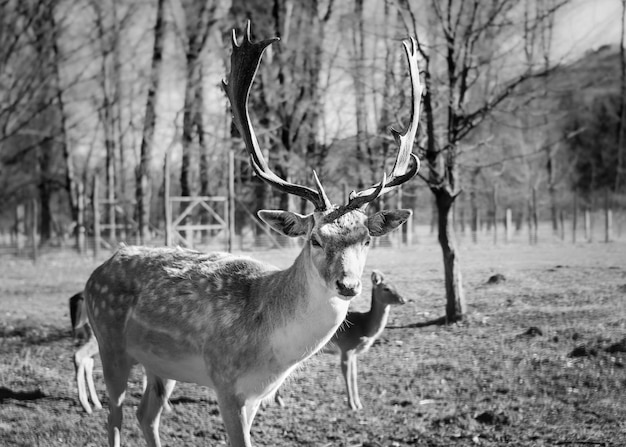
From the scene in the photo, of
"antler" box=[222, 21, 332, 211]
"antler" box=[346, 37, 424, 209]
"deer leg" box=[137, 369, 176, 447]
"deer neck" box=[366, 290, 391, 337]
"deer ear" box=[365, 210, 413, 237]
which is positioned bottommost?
"deer leg" box=[137, 369, 176, 447]

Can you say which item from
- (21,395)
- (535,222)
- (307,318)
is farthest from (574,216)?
(21,395)

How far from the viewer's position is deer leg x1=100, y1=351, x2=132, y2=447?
296 cm

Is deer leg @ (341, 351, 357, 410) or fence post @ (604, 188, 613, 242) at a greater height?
fence post @ (604, 188, 613, 242)

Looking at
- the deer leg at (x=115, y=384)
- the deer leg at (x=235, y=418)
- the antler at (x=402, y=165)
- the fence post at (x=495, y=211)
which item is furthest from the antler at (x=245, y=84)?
the fence post at (x=495, y=211)

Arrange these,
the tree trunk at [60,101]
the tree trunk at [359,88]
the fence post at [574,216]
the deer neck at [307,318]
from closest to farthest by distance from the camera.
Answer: the deer neck at [307,318]
the fence post at [574,216]
the tree trunk at [359,88]
the tree trunk at [60,101]

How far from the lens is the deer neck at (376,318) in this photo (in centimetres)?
433

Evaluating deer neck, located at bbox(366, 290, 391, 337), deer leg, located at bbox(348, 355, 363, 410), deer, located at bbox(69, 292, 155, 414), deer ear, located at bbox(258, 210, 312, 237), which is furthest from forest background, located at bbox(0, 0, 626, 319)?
deer, located at bbox(69, 292, 155, 414)

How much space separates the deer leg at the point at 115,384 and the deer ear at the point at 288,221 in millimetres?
1031

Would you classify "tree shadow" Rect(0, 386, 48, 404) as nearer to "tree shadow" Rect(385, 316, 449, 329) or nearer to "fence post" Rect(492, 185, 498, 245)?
"tree shadow" Rect(385, 316, 449, 329)

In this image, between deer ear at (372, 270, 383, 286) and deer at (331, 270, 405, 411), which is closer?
deer at (331, 270, 405, 411)

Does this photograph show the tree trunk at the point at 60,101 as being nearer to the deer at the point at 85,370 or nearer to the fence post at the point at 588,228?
the deer at the point at 85,370

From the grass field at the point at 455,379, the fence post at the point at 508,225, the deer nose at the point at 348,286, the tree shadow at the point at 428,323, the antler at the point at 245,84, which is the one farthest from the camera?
the fence post at the point at 508,225

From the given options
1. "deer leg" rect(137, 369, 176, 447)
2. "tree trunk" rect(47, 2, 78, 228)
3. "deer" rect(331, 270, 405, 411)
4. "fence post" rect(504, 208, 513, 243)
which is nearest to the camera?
"deer leg" rect(137, 369, 176, 447)

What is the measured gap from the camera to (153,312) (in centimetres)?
284
